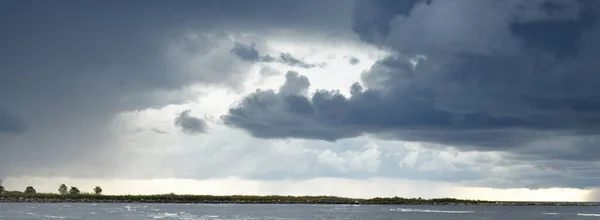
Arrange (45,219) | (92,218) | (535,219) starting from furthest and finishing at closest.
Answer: (535,219) → (92,218) → (45,219)

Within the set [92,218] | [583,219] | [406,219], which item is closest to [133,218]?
[92,218]

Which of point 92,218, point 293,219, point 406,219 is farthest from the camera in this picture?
point 406,219

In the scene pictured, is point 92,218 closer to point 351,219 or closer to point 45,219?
point 45,219

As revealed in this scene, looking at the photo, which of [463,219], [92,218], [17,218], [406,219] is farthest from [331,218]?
[17,218]

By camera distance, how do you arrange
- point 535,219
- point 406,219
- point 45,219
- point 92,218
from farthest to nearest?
point 535,219
point 406,219
point 92,218
point 45,219

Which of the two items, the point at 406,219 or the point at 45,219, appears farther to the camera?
the point at 406,219

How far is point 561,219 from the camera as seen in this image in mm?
138875

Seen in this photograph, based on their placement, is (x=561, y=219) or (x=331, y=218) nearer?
(x=331, y=218)

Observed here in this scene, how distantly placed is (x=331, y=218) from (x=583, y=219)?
53.6m

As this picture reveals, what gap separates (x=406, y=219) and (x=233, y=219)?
31.0 metres

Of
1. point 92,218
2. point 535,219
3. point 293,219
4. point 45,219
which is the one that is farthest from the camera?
point 535,219

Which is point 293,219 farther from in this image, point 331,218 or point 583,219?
point 583,219

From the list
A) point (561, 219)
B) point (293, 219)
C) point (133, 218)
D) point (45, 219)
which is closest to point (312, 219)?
point (293, 219)

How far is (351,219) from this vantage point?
380ft
